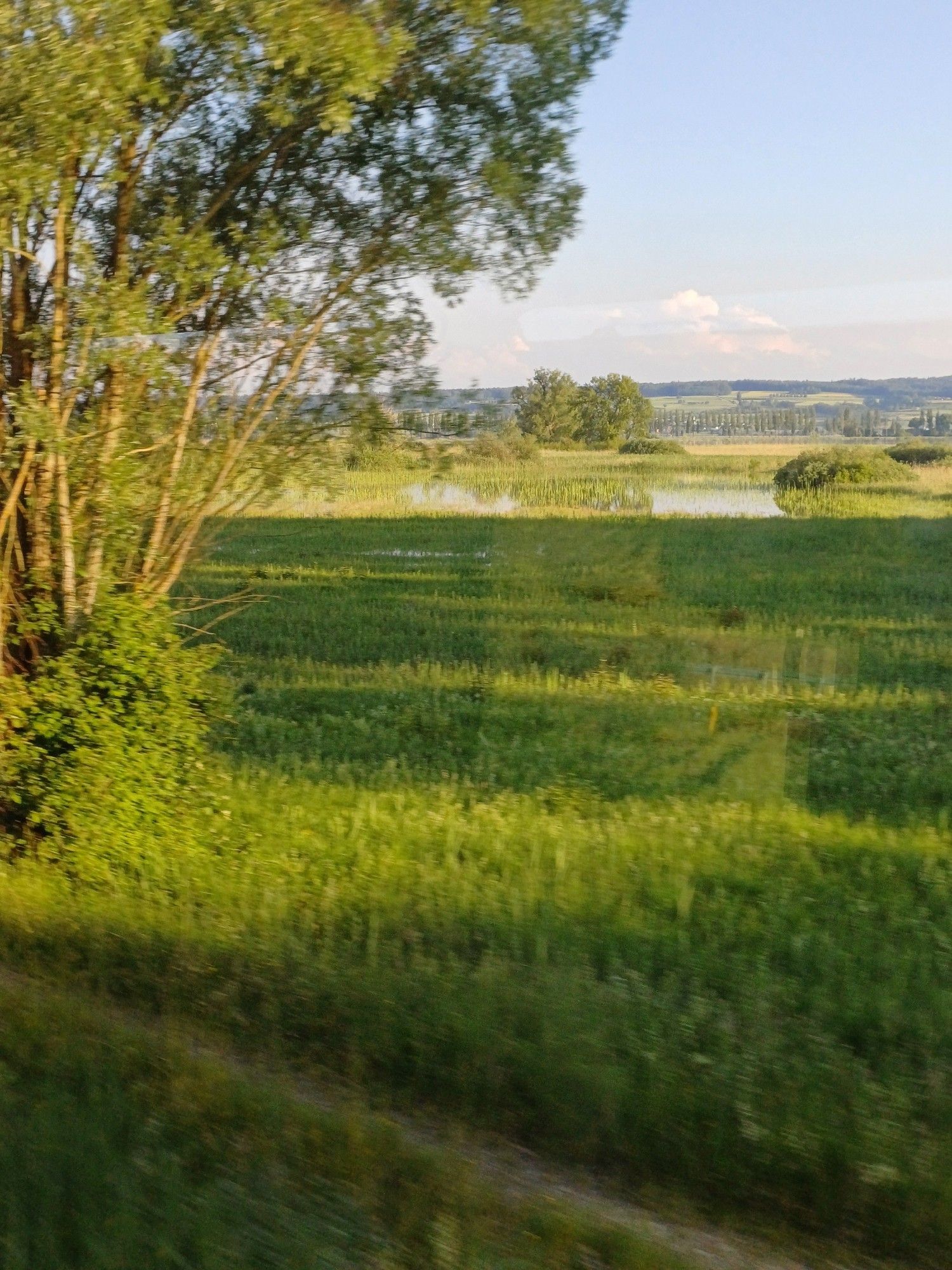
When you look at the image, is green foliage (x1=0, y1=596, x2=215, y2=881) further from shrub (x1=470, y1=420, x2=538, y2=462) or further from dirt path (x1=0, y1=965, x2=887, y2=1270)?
shrub (x1=470, y1=420, x2=538, y2=462)

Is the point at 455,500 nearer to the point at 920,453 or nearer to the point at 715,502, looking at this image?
the point at 715,502

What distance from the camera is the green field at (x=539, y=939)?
3982 millimetres

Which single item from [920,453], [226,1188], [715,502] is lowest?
[226,1188]

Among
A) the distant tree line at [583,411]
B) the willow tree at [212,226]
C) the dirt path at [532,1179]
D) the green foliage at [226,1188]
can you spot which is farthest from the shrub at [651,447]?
the green foliage at [226,1188]

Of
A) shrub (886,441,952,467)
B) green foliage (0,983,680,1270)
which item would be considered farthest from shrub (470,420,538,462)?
green foliage (0,983,680,1270)

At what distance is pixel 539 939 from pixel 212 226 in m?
5.01

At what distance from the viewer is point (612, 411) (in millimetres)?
12133

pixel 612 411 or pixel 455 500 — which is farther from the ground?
pixel 612 411

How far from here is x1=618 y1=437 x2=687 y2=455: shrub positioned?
1303cm

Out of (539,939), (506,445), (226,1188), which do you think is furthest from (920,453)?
(226,1188)

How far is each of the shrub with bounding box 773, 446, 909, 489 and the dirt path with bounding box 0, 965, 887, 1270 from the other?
11029 mm

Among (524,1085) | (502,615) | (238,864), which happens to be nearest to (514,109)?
(238,864)

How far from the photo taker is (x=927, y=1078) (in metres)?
4.51

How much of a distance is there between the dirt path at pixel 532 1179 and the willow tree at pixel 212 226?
138 inches
